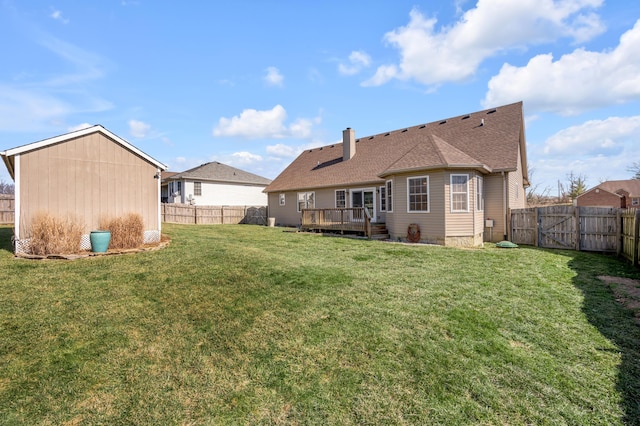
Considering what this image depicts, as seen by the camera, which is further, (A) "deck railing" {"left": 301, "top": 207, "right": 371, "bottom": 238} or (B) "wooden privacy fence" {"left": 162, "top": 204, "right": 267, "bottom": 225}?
(B) "wooden privacy fence" {"left": 162, "top": 204, "right": 267, "bottom": 225}

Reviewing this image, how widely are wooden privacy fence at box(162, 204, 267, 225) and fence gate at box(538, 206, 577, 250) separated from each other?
61.0ft

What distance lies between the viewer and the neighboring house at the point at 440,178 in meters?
11.8

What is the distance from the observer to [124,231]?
979 centimetres

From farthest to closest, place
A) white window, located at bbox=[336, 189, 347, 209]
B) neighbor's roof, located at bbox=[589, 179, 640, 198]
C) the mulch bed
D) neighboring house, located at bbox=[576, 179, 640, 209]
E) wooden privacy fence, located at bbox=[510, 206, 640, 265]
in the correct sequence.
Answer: neighbor's roof, located at bbox=[589, 179, 640, 198]
neighboring house, located at bbox=[576, 179, 640, 209]
white window, located at bbox=[336, 189, 347, 209]
wooden privacy fence, located at bbox=[510, 206, 640, 265]
the mulch bed

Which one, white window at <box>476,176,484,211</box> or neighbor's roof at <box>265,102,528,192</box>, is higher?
neighbor's roof at <box>265,102,528,192</box>

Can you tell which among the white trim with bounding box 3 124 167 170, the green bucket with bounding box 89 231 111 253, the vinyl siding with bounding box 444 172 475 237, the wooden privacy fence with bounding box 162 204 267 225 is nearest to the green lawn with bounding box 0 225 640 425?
the green bucket with bounding box 89 231 111 253

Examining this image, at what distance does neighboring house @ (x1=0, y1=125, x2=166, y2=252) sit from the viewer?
29.4 feet

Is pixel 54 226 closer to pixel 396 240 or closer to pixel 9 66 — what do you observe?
pixel 9 66

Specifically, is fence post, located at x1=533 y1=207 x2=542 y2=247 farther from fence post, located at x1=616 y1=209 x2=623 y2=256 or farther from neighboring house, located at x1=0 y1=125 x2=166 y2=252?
neighboring house, located at x1=0 y1=125 x2=166 y2=252

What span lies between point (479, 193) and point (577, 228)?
3578 millimetres

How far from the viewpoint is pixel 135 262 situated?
25.7 ft

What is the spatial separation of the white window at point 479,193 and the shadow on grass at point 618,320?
4314 mm

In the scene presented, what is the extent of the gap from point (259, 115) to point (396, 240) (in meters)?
23.7

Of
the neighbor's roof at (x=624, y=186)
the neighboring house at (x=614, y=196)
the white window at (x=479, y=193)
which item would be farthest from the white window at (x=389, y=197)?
the neighbor's roof at (x=624, y=186)
